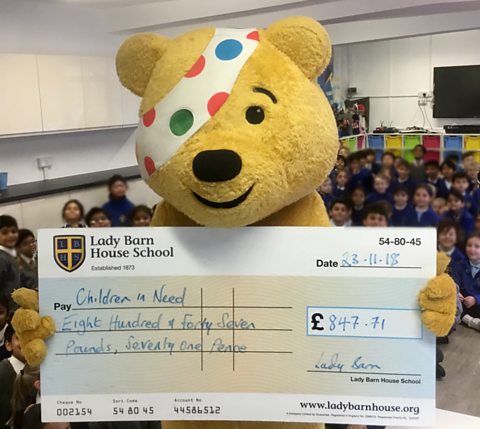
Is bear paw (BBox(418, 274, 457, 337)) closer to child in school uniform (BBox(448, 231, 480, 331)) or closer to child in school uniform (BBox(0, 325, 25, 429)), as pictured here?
child in school uniform (BBox(0, 325, 25, 429))

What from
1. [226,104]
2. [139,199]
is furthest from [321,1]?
[226,104]

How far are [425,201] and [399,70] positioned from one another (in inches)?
242

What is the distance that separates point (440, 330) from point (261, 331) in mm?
331

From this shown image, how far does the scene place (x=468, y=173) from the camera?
432 centimetres

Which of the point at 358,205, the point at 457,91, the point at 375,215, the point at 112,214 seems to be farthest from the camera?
the point at 457,91

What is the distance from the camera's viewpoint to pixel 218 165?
101 centimetres

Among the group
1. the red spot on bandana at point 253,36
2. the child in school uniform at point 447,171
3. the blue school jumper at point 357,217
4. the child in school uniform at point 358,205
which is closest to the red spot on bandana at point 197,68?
the red spot on bandana at point 253,36

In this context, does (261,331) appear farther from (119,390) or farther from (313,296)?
(119,390)

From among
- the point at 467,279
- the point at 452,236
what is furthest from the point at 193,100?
the point at 467,279

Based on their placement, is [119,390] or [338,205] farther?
[338,205]

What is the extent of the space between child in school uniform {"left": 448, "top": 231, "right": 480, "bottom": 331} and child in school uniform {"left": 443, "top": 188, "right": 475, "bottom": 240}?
0.16m

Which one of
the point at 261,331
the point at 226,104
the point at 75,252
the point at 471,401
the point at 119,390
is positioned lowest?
the point at 471,401

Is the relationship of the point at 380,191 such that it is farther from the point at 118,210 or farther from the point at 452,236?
the point at 118,210

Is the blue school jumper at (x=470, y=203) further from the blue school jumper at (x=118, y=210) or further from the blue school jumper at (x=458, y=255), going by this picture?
the blue school jumper at (x=118, y=210)
